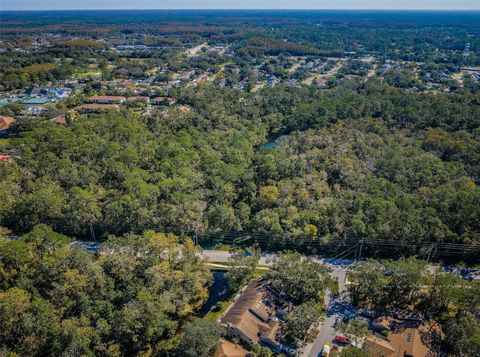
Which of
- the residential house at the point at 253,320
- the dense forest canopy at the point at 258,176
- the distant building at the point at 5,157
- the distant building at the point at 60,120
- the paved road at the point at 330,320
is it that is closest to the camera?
the paved road at the point at 330,320

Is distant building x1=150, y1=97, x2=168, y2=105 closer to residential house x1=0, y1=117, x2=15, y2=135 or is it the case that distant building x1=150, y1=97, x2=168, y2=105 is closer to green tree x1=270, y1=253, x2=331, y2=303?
residential house x1=0, y1=117, x2=15, y2=135

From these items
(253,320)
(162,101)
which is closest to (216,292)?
(253,320)

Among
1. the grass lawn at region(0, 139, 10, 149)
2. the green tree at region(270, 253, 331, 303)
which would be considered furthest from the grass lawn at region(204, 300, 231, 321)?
the grass lawn at region(0, 139, 10, 149)

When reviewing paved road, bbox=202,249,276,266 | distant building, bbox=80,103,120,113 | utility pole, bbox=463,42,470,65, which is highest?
utility pole, bbox=463,42,470,65

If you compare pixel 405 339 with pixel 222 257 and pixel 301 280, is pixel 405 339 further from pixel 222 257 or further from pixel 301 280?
pixel 222 257

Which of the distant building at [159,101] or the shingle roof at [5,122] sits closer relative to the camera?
the shingle roof at [5,122]

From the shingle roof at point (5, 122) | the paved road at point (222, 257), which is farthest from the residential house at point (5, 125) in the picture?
the paved road at point (222, 257)

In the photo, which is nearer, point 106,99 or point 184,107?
point 184,107

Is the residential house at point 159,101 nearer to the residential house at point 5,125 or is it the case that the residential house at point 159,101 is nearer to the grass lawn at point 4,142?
the residential house at point 5,125

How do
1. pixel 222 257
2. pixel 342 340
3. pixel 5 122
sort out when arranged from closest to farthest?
pixel 342 340, pixel 222 257, pixel 5 122
